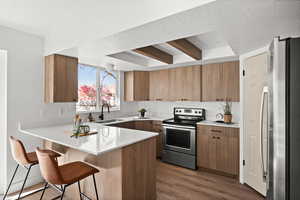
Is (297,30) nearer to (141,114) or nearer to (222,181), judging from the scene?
(222,181)

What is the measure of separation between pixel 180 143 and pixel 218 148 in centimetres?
74

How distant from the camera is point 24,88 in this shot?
2.43 metres

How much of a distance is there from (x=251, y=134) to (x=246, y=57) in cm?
123

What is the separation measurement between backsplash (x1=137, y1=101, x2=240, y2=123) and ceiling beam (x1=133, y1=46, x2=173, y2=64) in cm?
125

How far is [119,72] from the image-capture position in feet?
14.4

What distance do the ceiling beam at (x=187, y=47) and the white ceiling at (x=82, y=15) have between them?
829mm

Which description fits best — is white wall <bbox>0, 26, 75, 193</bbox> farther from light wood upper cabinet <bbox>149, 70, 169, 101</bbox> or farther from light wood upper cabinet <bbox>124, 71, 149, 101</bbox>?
light wood upper cabinet <bbox>149, 70, 169, 101</bbox>

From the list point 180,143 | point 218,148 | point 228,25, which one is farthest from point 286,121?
point 180,143

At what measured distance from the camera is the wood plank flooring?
2.27 metres

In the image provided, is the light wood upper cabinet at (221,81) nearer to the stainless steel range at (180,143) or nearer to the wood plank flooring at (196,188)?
the stainless steel range at (180,143)

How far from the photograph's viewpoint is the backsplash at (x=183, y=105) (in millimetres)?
3408

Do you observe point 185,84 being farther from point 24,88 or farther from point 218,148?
point 24,88

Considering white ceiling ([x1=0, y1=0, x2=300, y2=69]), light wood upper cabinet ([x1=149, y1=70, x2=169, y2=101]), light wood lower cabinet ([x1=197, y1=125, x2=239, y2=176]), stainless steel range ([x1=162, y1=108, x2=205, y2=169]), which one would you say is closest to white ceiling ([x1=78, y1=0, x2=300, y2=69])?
white ceiling ([x1=0, y1=0, x2=300, y2=69])

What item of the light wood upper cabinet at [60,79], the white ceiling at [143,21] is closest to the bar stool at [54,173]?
the light wood upper cabinet at [60,79]
